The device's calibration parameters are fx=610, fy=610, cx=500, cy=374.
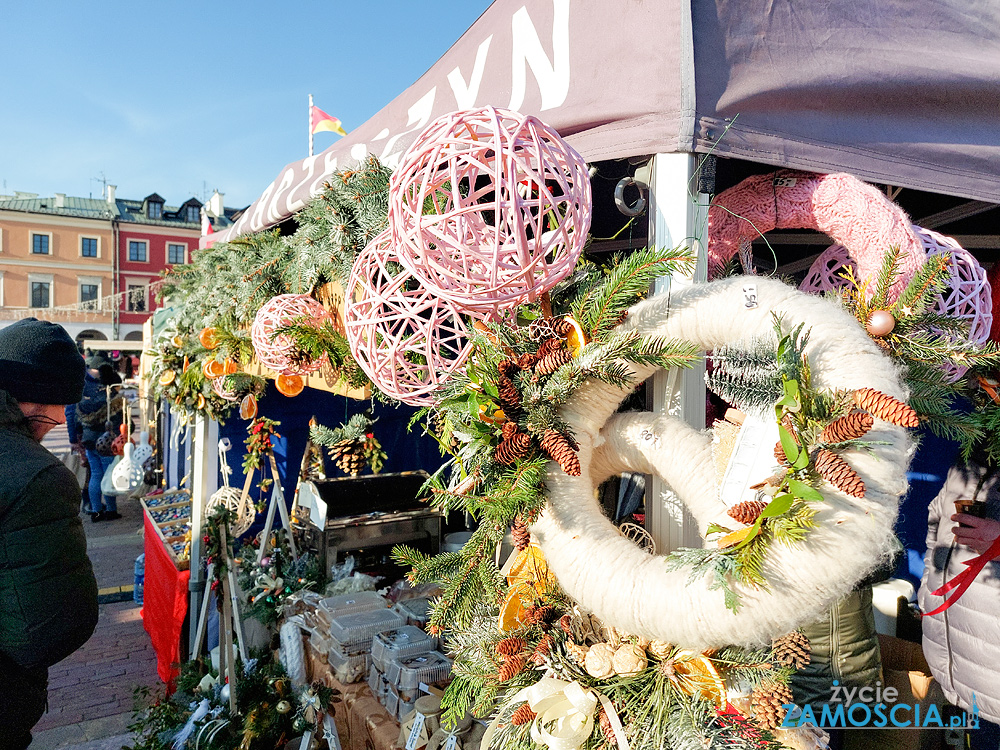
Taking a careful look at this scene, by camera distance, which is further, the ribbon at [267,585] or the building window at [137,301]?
the building window at [137,301]

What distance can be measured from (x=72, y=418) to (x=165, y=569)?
626 centimetres

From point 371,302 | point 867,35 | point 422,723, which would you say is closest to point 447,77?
point 371,302

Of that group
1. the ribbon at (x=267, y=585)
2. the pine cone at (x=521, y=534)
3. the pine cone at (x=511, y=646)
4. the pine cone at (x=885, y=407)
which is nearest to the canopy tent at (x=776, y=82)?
the pine cone at (x=885, y=407)

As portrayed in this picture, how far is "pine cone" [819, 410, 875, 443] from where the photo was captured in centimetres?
83

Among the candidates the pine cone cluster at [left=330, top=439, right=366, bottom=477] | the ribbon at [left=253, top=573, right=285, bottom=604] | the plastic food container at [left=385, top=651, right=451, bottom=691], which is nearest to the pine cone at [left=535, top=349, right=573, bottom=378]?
the plastic food container at [left=385, top=651, right=451, bottom=691]

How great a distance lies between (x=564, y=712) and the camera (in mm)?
1185

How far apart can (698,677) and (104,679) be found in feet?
16.8

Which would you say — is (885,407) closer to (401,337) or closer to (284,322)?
(401,337)

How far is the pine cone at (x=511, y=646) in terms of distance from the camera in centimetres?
129

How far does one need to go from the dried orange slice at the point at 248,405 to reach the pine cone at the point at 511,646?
337cm

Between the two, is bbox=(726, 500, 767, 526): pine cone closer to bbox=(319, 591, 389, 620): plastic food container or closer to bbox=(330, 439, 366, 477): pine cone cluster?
bbox=(319, 591, 389, 620): plastic food container

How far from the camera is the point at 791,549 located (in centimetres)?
88

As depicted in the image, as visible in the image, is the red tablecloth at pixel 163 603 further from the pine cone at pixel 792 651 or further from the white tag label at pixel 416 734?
the pine cone at pixel 792 651

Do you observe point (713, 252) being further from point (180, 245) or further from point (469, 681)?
point (180, 245)
